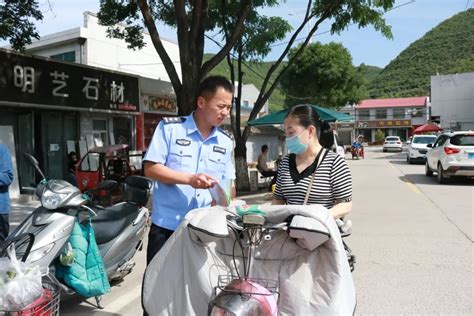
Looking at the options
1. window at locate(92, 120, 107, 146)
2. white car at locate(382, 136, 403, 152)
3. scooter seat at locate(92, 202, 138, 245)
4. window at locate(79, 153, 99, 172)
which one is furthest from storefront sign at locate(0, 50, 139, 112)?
white car at locate(382, 136, 403, 152)

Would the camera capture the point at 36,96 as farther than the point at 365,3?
Yes

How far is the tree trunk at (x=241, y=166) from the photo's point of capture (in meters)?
13.0

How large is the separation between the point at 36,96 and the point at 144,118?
561 centimetres

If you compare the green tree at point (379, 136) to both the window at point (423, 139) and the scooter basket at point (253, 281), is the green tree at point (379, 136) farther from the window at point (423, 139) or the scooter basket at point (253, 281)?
the scooter basket at point (253, 281)

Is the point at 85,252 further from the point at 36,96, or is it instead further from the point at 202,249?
the point at 36,96

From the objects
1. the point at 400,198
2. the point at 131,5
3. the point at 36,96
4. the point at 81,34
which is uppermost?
the point at 81,34

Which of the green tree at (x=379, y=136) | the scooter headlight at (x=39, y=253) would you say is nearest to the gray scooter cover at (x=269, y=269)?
the scooter headlight at (x=39, y=253)

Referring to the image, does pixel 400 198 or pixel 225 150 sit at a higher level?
pixel 225 150

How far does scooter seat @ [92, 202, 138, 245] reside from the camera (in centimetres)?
438

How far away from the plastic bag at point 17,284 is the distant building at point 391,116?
234ft

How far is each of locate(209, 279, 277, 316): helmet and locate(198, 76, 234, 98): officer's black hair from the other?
46.5 inches

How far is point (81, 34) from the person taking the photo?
20297 millimetres

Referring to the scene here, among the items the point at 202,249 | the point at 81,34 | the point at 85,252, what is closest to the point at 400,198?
the point at 85,252

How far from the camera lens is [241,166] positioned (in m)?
13.1
